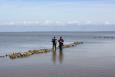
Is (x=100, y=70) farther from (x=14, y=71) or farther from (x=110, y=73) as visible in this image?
(x=14, y=71)

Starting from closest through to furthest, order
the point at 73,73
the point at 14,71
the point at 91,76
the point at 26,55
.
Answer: the point at 91,76 → the point at 73,73 → the point at 14,71 → the point at 26,55

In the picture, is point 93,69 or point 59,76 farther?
point 93,69

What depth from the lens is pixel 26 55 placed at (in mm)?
33031

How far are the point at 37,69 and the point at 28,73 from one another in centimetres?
190

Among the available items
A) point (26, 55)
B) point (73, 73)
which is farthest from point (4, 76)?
point (26, 55)

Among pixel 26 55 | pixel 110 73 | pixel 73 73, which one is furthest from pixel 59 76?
pixel 26 55

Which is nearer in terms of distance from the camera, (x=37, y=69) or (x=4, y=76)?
(x=4, y=76)

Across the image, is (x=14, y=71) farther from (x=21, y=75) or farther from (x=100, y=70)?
(x=100, y=70)

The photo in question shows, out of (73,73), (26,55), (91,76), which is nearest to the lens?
(91,76)

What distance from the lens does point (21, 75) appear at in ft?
64.4

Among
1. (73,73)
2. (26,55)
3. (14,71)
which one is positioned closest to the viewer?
(73,73)

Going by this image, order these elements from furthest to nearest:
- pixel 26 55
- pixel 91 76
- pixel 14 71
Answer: pixel 26 55 → pixel 14 71 → pixel 91 76

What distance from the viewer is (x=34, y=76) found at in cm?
1912

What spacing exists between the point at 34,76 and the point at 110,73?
15.5 feet
